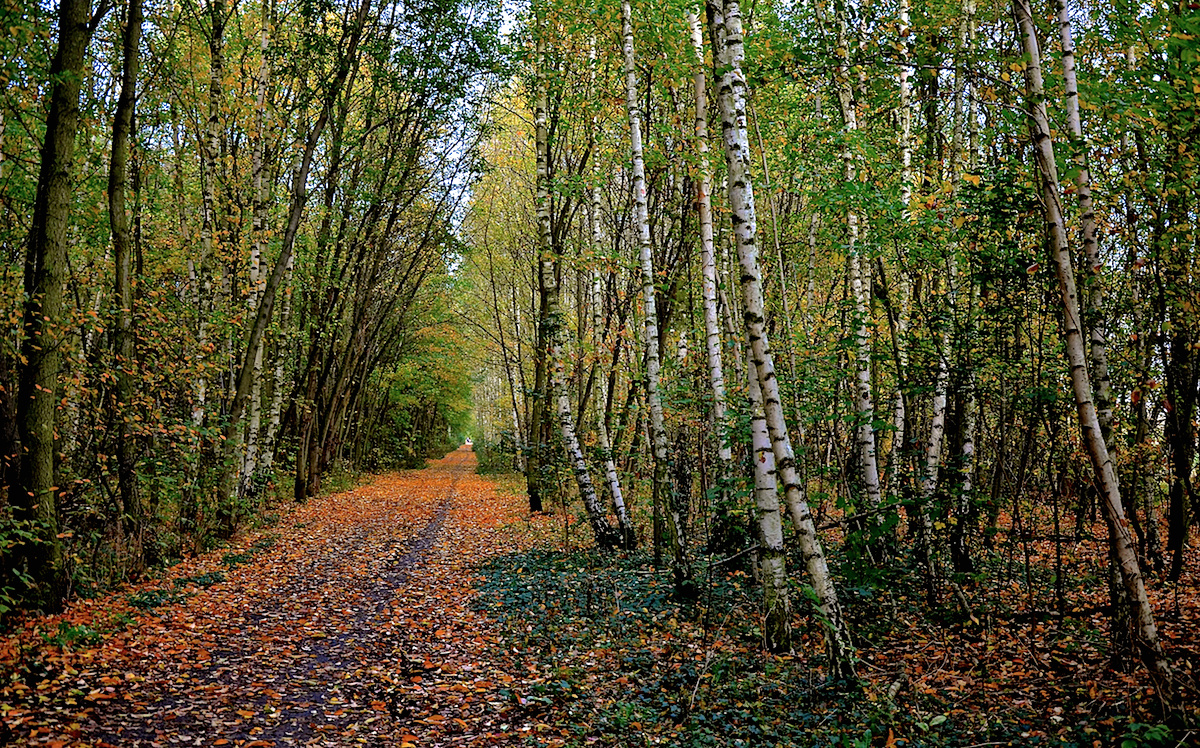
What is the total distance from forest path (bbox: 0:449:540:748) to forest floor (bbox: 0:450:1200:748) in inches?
1.1

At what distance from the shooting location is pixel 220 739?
5078mm

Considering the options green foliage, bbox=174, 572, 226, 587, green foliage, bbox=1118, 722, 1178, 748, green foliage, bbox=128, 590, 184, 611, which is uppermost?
green foliage, bbox=1118, 722, 1178, 748

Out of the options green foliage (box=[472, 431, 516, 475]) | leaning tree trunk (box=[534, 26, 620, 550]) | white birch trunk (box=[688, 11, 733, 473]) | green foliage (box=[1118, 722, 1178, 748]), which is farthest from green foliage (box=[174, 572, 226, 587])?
green foliage (box=[472, 431, 516, 475])

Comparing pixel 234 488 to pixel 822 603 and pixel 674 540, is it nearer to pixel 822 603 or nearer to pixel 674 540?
pixel 674 540

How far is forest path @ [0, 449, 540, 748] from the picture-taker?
5.24m

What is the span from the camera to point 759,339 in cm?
609

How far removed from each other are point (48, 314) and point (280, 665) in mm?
4436

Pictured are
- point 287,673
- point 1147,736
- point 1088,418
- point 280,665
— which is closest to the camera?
point 1147,736

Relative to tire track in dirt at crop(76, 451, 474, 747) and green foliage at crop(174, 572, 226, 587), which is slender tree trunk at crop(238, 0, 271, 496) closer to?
tire track in dirt at crop(76, 451, 474, 747)

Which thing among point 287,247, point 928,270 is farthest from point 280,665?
point 287,247

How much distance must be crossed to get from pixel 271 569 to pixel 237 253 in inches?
281

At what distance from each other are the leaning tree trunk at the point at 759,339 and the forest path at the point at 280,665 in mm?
2848

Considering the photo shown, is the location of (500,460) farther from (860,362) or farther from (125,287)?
(860,362)

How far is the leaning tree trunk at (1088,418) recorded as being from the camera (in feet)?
14.4
